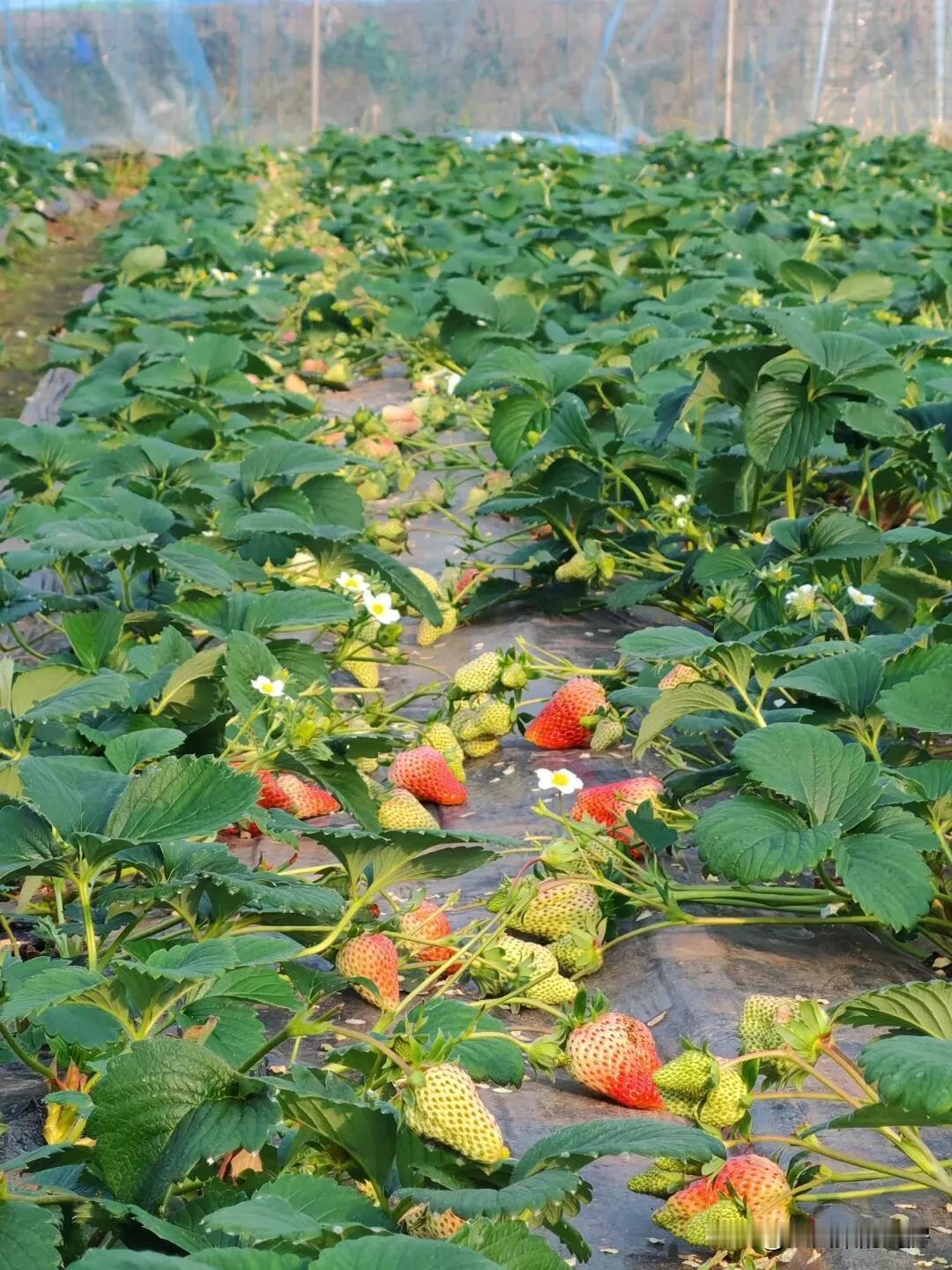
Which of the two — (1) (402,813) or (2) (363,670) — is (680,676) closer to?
(1) (402,813)

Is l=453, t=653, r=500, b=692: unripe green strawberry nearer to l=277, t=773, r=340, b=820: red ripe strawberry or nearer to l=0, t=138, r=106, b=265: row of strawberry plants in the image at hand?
l=277, t=773, r=340, b=820: red ripe strawberry

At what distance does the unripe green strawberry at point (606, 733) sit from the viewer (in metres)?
2.59

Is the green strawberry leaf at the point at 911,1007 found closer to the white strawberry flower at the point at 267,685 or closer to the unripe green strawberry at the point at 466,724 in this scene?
the white strawberry flower at the point at 267,685

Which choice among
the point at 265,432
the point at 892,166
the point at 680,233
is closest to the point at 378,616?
the point at 265,432

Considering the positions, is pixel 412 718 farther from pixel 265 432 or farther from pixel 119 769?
pixel 119 769

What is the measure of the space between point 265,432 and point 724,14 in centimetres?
1406

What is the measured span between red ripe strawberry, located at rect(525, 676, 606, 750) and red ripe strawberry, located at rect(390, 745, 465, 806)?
224 millimetres

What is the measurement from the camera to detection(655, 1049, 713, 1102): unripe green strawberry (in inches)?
55.0

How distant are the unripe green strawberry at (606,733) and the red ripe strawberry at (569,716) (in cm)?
3

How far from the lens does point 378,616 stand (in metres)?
2.68

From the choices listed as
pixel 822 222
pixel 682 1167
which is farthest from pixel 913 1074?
pixel 822 222

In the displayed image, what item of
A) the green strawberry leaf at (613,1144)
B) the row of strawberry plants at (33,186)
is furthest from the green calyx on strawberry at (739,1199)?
the row of strawberry plants at (33,186)

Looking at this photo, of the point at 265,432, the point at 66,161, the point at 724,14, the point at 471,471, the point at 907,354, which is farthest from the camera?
the point at 724,14

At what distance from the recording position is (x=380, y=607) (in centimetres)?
271
